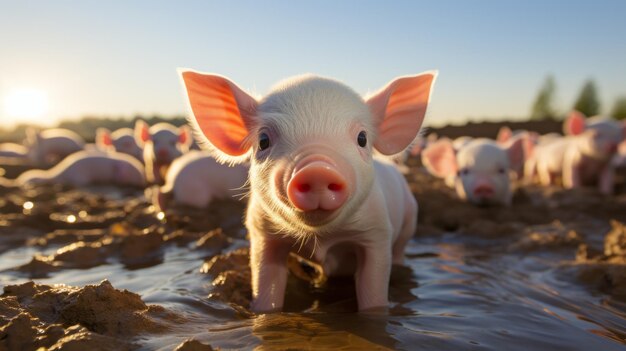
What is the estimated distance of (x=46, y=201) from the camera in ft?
24.7

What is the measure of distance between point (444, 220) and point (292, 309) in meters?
3.66

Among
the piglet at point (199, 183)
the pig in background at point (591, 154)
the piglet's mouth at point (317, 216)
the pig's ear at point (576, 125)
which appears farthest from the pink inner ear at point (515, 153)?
the piglet's mouth at point (317, 216)

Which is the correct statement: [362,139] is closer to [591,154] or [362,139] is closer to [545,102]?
[591,154]

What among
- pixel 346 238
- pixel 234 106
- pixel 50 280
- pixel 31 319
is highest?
pixel 234 106

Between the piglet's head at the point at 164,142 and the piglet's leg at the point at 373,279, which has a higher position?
the piglet's head at the point at 164,142

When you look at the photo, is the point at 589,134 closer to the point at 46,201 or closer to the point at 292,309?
the point at 292,309

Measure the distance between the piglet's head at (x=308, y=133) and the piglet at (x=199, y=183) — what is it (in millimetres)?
3709

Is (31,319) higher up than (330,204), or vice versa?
(330,204)

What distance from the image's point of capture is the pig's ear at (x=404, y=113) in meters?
2.78

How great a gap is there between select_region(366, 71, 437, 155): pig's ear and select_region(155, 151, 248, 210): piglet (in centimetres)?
383

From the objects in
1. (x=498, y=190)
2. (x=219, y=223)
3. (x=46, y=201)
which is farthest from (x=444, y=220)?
(x=46, y=201)

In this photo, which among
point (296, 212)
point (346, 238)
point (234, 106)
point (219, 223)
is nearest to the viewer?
point (296, 212)

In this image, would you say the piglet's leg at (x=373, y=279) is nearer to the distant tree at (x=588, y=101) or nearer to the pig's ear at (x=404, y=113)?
the pig's ear at (x=404, y=113)

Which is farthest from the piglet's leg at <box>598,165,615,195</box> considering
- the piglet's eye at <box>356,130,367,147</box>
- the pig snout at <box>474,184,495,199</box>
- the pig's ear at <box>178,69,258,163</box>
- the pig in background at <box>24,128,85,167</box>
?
the pig in background at <box>24,128,85,167</box>
